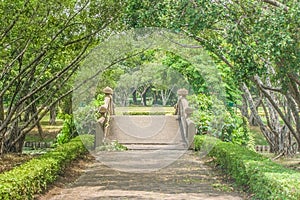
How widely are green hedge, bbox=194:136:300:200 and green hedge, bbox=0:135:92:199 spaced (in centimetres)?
358

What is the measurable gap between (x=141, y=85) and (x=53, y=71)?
10.3 feet

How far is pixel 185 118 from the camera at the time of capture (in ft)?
62.8

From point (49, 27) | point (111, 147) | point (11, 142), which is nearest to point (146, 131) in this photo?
point (111, 147)

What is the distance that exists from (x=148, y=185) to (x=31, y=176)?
294cm

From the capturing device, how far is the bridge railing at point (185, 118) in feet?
59.1

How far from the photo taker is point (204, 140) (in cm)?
1587

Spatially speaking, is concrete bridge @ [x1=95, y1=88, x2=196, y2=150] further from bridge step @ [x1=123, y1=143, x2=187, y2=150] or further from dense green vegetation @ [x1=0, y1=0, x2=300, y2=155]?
dense green vegetation @ [x1=0, y1=0, x2=300, y2=155]

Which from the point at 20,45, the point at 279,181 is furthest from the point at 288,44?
the point at 20,45

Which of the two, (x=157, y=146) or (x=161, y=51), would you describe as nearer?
(x=161, y=51)

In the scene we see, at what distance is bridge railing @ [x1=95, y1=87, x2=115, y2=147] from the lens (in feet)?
57.0

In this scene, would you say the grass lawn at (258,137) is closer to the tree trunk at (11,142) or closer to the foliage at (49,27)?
the tree trunk at (11,142)

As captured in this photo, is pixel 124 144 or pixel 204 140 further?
pixel 124 144

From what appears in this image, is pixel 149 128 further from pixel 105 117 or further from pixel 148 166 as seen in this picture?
pixel 148 166

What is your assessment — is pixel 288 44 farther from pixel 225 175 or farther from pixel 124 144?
pixel 124 144
